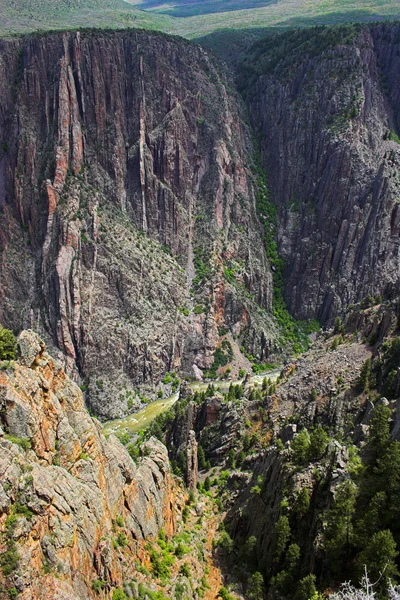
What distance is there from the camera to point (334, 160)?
144500mm

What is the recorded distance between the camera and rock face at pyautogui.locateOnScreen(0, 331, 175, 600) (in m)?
25.6

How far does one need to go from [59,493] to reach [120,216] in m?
107

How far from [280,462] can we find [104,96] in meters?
110

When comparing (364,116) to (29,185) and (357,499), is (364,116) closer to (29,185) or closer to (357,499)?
(29,185)

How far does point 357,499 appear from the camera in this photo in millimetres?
36312

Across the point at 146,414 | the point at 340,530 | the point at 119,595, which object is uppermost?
the point at 340,530

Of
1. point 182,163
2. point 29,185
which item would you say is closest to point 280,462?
point 29,185

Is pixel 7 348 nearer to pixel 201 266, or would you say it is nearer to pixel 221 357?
pixel 221 357

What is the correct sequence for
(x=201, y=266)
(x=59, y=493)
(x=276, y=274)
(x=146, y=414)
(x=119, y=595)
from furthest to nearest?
1. (x=276, y=274)
2. (x=201, y=266)
3. (x=146, y=414)
4. (x=119, y=595)
5. (x=59, y=493)

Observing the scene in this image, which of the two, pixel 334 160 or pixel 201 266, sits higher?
pixel 334 160

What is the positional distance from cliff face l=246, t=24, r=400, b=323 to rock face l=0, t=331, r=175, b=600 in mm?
105910

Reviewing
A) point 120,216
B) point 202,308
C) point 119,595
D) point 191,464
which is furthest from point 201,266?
point 119,595

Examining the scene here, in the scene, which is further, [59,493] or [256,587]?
[256,587]

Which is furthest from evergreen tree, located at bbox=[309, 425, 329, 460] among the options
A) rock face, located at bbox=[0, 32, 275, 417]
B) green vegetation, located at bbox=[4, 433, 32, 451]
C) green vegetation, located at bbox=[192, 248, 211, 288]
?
green vegetation, located at bbox=[192, 248, 211, 288]
